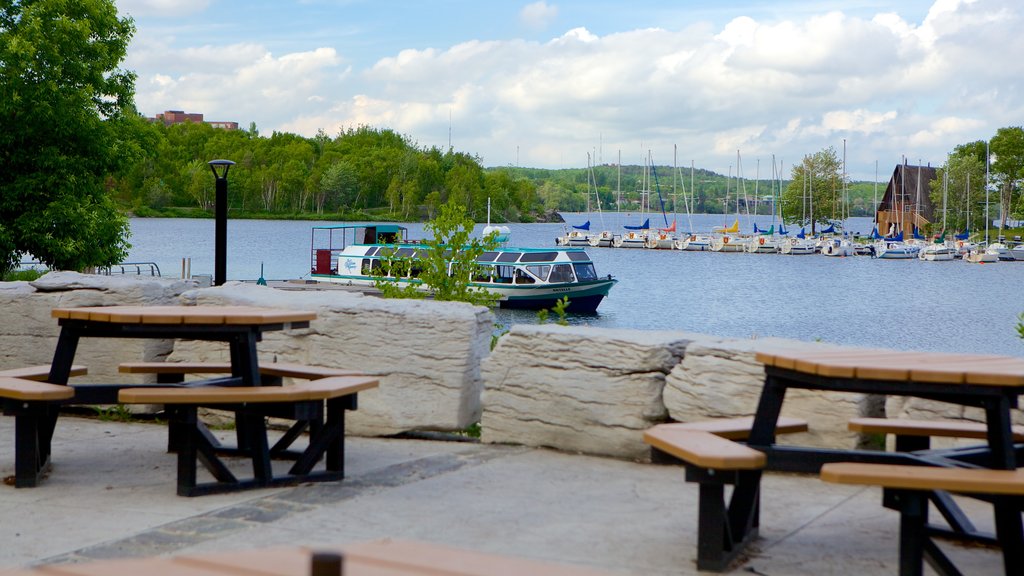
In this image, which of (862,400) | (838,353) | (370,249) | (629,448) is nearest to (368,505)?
(629,448)

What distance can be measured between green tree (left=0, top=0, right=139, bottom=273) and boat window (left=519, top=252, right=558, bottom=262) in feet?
69.7

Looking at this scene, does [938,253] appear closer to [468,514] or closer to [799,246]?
[799,246]

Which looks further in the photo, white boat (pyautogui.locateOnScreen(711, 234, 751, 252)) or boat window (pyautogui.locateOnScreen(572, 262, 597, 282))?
white boat (pyautogui.locateOnScreen(711, 234, 751, 252))

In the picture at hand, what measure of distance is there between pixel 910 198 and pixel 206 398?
112m

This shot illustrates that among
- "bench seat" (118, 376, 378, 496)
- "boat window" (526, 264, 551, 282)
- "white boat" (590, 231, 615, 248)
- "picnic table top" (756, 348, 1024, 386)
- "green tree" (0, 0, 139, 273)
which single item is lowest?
"boat window" (526, 264, 551, 282)

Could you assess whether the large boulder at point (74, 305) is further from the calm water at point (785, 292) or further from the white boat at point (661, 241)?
the white boat at point (661, 241)

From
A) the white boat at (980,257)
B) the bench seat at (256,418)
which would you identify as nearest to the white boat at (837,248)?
the white boat at (980,257)

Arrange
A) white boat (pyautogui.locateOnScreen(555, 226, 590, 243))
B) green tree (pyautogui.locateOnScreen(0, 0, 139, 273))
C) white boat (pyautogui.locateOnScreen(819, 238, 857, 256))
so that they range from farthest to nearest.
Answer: white boat (pyautogui.locateOnScreen(555, 226, 590, 243)) < white boat (pyautogui.locateOnScreen(819, 238, 857, 256)) < green tree (pyautogui.locateOnScreen(0, 0, 139, 273))

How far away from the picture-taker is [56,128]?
2756 centimetres

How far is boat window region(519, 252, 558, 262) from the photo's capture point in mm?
47188

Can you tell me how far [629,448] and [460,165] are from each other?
14031cm

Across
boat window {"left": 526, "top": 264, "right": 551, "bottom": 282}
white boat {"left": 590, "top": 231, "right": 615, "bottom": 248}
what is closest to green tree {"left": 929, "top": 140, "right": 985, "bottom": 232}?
white boat {"left": 590, "top": 231, "right": 615, "bottom": 248}

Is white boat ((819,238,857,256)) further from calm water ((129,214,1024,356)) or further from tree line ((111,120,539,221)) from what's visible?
tree line ((111,120,539,221))

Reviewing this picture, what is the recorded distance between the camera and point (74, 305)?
780 cm
